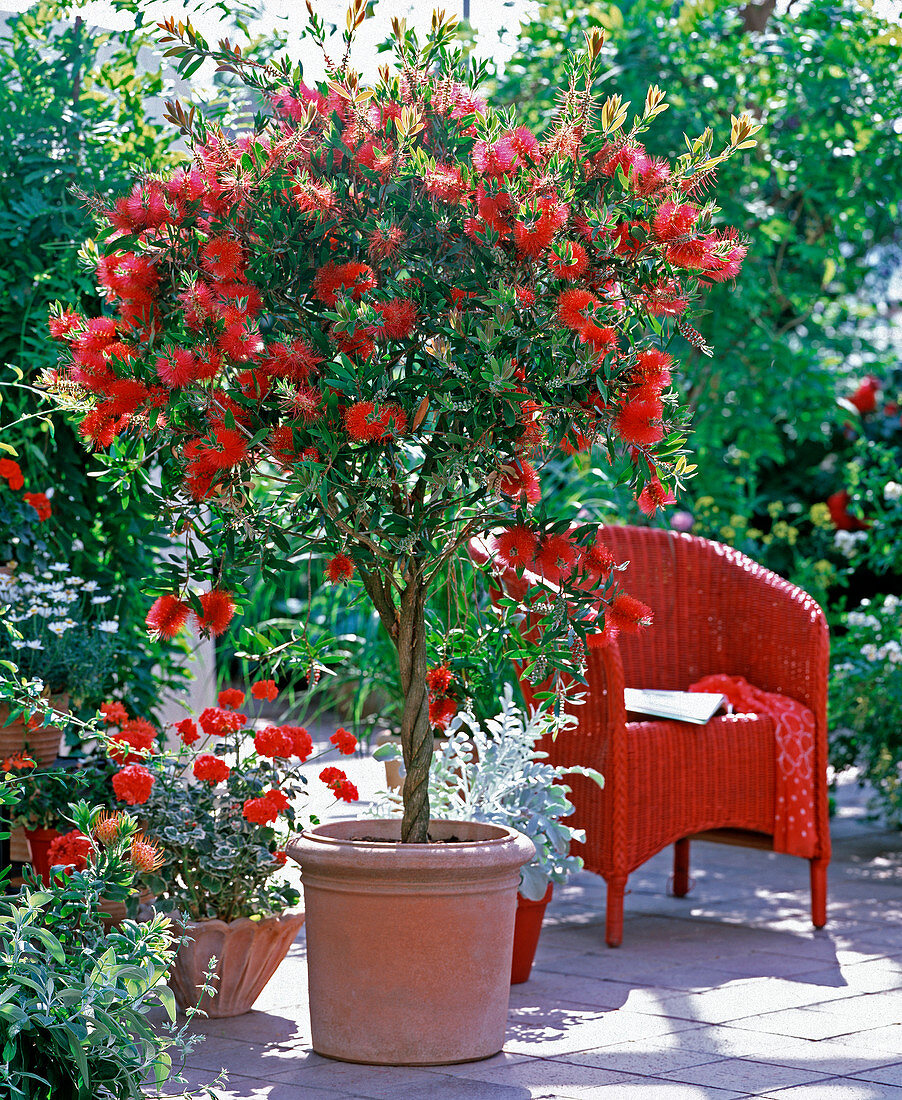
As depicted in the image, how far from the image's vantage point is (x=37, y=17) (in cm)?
319

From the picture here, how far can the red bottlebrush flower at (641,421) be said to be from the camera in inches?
79.3

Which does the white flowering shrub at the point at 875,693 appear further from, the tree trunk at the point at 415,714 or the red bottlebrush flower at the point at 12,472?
the red bottlebrush flower at the point at 12,472

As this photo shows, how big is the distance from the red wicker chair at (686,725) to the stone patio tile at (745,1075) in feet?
2.55

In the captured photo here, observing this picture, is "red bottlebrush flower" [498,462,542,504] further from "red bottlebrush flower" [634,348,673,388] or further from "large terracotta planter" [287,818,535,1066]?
"large terracotta planter" [287,818,535,1066]

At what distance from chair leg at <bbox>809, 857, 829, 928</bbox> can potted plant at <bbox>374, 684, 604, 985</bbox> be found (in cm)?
77

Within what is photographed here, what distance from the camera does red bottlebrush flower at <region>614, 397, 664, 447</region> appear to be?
2.01 metres

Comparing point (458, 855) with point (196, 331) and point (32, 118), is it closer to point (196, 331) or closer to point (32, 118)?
point (196, 331)

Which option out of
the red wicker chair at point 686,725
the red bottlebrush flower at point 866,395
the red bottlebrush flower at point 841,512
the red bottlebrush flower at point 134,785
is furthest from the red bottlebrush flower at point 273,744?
the red bottlebrush flower at point 866,395

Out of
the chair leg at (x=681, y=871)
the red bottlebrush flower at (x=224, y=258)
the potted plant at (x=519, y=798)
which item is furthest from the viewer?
the chair leg at (x=681, y=871)

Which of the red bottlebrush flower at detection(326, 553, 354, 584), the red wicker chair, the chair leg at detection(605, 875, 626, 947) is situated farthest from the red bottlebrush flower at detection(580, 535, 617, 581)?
the chair leg at detection(605, 875, 626, 947)

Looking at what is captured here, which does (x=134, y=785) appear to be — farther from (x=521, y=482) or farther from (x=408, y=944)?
(x=521, y=482)

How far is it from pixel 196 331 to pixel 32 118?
1.34 m

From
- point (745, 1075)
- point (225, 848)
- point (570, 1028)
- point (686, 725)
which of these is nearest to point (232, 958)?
point (225, 848)

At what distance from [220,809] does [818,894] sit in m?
1.52
